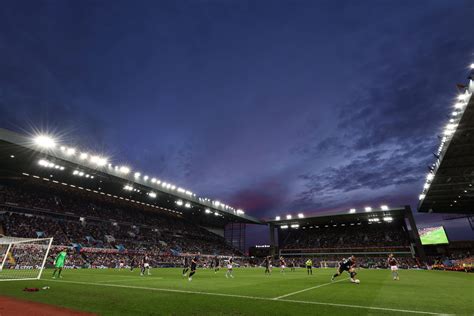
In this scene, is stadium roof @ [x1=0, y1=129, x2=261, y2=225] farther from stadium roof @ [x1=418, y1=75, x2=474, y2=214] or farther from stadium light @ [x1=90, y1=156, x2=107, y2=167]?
stadium roof @ [x1=418, y1=75, x2=474, y2=214]

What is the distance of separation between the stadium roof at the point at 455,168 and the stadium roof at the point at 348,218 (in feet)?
34.2

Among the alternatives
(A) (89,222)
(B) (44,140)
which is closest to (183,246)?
(A) (89,222)

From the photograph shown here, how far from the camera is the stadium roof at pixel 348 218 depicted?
218 ft

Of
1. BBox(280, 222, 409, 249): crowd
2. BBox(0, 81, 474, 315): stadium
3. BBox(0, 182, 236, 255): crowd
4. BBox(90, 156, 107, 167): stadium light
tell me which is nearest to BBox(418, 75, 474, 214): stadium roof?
BBox(0, 81, 474, 315): stadium

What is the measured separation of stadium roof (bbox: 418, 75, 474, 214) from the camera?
22.8 m

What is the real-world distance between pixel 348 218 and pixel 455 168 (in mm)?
42915

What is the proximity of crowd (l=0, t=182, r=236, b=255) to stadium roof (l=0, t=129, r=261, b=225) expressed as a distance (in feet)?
8.75

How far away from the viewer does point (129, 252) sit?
49.6 m

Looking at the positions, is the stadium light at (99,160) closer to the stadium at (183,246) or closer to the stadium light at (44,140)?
the stadium at (183,246)

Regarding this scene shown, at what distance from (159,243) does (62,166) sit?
91.2ft

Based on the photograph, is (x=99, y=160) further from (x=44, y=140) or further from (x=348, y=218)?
(x=348, y=218)

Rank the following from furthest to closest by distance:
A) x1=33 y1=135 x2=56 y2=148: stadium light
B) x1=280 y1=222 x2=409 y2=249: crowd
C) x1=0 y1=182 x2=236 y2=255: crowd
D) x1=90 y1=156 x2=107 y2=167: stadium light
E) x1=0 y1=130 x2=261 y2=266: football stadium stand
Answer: x1=280 y1=222 x2=409 y2=249: crowd
x1=0 y1=182 x2=236 y2=255: crowd
x1=90 y1=156 x2=107 y2=167: stadium light
x1=0 y1=130 x2=261 y2=266: football stadium stand
x1=33 y1=135 x2=56 y2=148: stadium light

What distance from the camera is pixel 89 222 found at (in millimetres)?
53000

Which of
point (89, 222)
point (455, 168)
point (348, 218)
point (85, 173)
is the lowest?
point (89, 222)
